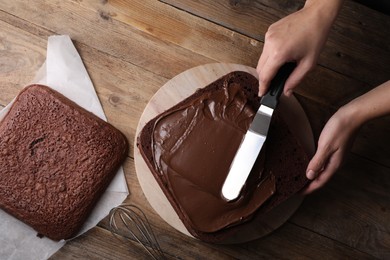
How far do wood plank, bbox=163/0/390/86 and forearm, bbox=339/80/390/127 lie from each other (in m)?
0.30

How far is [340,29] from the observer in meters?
1.86

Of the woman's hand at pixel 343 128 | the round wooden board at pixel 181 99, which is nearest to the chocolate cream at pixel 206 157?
the round wooden board at pixel 181 99

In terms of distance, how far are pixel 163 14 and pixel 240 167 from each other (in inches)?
27.0

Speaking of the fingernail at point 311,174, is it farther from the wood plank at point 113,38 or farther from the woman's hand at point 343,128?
the wood plank at point 113,38

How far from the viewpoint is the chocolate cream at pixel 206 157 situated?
1.60m

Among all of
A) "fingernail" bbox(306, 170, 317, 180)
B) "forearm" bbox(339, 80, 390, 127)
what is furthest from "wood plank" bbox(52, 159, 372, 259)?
"forearm" bbox(339, 80, 390, 127)

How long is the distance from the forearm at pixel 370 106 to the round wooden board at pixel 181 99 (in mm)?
207

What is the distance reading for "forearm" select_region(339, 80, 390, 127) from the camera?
61.2 inches

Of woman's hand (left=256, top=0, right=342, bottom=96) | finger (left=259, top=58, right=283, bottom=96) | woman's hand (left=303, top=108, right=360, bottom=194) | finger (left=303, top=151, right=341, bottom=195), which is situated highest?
woman's hand (left=256, top=0, right=342, bottom=96)

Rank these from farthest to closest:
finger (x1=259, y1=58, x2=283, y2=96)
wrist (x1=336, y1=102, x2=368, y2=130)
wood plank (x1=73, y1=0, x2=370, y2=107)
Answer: wood plank (x1=73, y1=0, x2=370, y2=107) → wrist (x1=336, y1=102, x2=368, y2=130) → finger (x1=259, y1=58, x2=283, y2=96)

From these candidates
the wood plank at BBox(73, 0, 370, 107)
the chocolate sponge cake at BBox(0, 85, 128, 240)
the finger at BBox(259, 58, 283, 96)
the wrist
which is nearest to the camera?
the finger at BBox(259, 58, 283, 96)

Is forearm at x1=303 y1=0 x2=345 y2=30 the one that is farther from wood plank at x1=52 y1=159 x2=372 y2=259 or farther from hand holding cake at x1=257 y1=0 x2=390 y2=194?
wood plank at x1=52 y1=159 x2=372 y2=259

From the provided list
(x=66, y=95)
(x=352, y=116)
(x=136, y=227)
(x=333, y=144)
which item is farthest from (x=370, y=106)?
(x=66, y=95)

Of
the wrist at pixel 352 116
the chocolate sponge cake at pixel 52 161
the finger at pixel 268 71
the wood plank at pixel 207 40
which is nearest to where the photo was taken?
the finger at pixel 268 71
